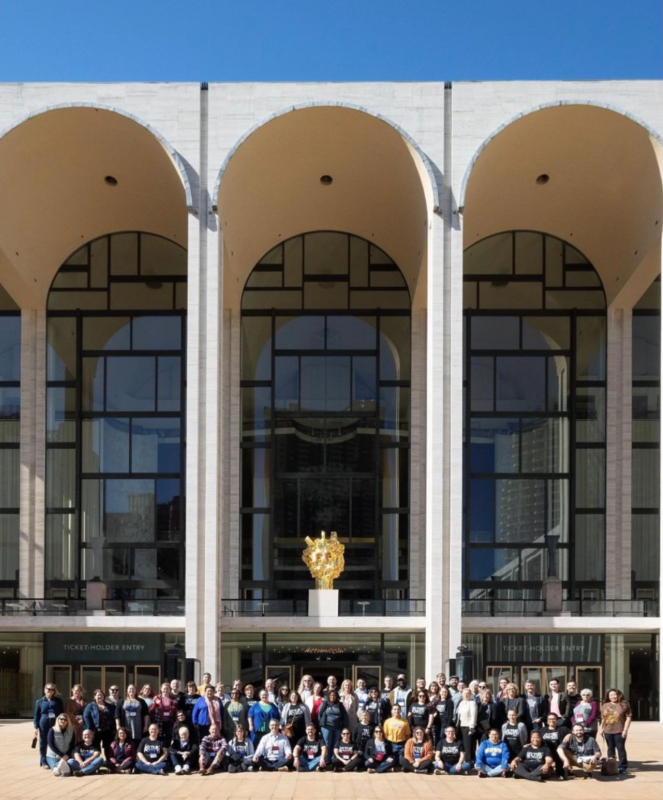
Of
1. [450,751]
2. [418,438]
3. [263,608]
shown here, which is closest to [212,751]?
[450,751]

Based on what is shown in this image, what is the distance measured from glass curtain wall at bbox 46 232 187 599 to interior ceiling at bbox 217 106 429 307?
8.32ft

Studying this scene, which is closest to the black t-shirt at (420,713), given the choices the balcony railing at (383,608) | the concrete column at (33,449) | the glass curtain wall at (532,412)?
the balcony railing at (383,608)

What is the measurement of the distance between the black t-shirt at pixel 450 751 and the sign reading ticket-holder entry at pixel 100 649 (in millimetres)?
13589

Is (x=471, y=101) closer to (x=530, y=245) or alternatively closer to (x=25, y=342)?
(x=530, y=245)

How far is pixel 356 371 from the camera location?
103 ft

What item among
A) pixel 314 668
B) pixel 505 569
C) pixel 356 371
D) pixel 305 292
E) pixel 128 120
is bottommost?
pixel 314 668

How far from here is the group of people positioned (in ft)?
53.2

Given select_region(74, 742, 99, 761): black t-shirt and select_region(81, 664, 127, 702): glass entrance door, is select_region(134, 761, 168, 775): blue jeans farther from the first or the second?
select_region(81, 664, 127, 702): glass entrance door

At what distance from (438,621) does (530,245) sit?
38.5 ft

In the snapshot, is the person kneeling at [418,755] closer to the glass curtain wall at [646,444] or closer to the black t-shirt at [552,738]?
the black t-shirt at [552,738]

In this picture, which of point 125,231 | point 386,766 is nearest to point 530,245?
point 125,231

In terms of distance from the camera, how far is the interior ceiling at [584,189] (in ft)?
87.2

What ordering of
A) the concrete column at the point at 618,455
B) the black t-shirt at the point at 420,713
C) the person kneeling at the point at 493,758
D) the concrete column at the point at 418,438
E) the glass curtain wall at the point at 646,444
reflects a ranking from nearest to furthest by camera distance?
the person kneeling at the point at 493,758 → the black t-shirt at the point at 420,713 → the concrete column at the point at 618,455 → the glass curtain wall at the point at 646,444 → the concrete column at the point at 418,438

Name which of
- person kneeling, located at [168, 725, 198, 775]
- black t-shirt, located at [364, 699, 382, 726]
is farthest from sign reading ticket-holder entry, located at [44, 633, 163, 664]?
black t-shirt, located at [364, 699, 382, 726]
